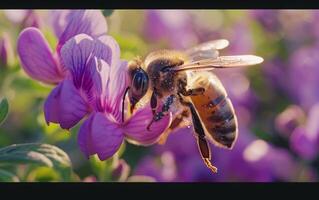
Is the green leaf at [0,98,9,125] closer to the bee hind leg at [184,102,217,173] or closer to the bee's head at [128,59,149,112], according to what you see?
the bee's head at [128,59,149,112]

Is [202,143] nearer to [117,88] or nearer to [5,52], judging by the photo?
[117,88]

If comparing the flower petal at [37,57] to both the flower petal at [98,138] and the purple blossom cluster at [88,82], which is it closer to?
the purple blossom cluster at [88,82]

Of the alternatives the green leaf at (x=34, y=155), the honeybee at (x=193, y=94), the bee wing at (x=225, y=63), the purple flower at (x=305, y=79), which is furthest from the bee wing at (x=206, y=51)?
the purple flower at (x=305, y=79)

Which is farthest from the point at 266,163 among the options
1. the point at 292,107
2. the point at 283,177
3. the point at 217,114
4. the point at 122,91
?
the point at 122,91

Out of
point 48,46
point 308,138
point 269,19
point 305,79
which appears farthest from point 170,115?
point 269,19

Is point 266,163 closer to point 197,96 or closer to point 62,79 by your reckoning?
point 197,96

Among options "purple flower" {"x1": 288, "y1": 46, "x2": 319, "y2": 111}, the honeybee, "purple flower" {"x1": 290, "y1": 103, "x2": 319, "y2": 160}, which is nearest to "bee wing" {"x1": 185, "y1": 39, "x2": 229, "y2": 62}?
the honeybee

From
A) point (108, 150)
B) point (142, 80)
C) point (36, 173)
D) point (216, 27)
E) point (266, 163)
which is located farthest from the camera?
point (216, 27)
